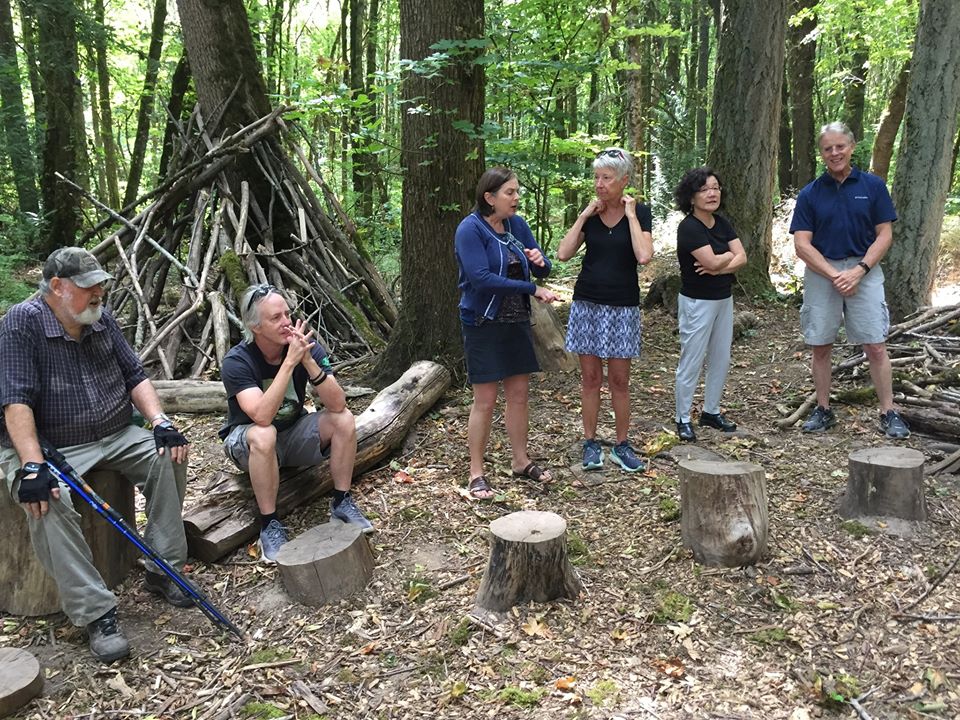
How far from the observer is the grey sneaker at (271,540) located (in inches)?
147

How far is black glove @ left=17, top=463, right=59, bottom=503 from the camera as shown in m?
2.97

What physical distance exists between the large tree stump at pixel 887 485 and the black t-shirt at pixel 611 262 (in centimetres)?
158

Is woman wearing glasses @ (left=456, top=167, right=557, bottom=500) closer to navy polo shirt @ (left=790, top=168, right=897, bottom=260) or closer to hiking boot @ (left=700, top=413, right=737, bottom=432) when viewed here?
hiking boot @ (left=700, top=413, right=737, bottom=432)

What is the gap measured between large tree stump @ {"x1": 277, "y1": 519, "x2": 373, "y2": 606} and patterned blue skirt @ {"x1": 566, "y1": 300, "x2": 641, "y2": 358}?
185 centimetres

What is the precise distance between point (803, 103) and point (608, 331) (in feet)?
43.0

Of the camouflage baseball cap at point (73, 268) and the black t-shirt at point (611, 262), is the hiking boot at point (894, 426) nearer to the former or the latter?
the black t-shirt at point (611, 262)

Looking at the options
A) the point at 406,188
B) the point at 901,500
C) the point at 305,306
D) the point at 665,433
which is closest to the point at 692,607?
the point at 901,500

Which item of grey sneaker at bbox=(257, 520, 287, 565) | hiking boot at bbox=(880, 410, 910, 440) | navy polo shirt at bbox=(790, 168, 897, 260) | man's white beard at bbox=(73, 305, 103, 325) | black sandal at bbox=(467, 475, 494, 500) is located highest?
navy polo shirt at bbox=(790, 168, 897, 260)

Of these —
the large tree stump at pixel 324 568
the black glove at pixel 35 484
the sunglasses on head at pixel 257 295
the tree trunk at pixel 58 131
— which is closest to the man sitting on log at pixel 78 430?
the black glove at pixel 35 484

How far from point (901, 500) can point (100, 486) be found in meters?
4.18

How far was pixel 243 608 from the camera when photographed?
3.43 metres

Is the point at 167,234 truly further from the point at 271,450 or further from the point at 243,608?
the point at 243,608

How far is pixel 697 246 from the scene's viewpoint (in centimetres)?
465

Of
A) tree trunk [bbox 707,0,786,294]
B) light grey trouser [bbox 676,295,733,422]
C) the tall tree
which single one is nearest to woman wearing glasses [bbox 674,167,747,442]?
light grey trouser [bbox 676,295,733,422]
